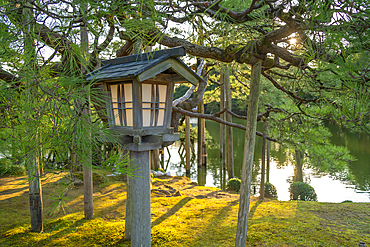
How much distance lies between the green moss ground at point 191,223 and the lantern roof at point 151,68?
139cm

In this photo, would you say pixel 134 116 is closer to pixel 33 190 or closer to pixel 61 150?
pixel 61 150

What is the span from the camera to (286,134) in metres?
5.00

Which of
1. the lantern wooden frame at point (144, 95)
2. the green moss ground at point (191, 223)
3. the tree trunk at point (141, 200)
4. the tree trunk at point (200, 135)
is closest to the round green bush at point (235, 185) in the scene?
the green moss ground at point (191, 223)

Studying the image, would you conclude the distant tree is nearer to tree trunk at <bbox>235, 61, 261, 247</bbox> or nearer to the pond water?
tree trunk at <bbox>235, 61, 261, 247</bbox>

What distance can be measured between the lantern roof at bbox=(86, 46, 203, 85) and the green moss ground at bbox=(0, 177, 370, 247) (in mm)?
→ 1391

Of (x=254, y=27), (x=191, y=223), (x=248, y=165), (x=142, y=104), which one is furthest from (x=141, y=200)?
(x=254, y=27)

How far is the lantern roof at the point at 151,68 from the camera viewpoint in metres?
2.21

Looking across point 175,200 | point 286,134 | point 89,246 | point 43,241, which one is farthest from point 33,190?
point 286,134

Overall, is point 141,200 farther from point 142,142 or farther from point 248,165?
point 248,165

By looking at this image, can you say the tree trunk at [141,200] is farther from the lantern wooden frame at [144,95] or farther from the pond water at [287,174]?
the pond water at [287,174]

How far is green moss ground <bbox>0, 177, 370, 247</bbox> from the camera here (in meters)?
3.38

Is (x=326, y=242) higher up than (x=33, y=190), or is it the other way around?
(x=33, y=190)

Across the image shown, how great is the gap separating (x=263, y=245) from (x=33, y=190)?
3.39m

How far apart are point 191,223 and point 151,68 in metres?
3.03
